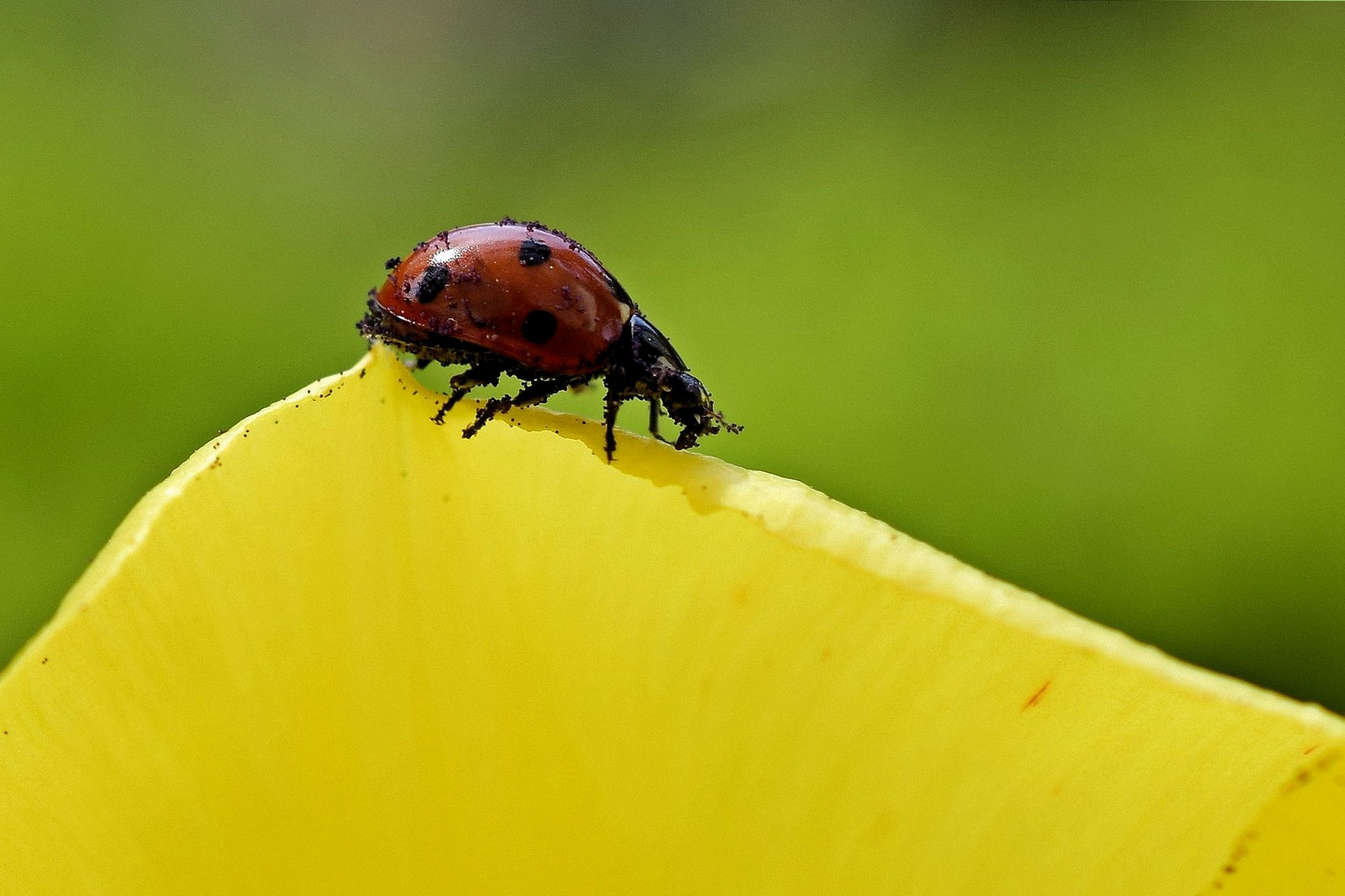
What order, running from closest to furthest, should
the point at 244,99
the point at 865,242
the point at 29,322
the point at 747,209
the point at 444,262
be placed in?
the point at 444,262 < the point at 29,322 < the point at 865,242 < the point at 747,209 < the point at 244,99

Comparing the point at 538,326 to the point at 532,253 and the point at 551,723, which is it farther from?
the point at 551,723

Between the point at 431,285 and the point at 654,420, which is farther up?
the point at 431,285

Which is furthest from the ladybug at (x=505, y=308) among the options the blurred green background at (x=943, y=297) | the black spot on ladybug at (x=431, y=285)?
the blurred green background at (x=943, y=297)

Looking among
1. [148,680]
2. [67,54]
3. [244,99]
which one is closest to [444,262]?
[148,680]

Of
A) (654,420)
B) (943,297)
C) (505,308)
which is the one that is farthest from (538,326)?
(943,297)

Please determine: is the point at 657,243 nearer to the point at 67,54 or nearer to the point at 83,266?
the point at 83,266

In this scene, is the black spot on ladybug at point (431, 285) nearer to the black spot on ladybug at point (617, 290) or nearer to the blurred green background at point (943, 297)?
the black spot on ladybug at point (617, 290)
